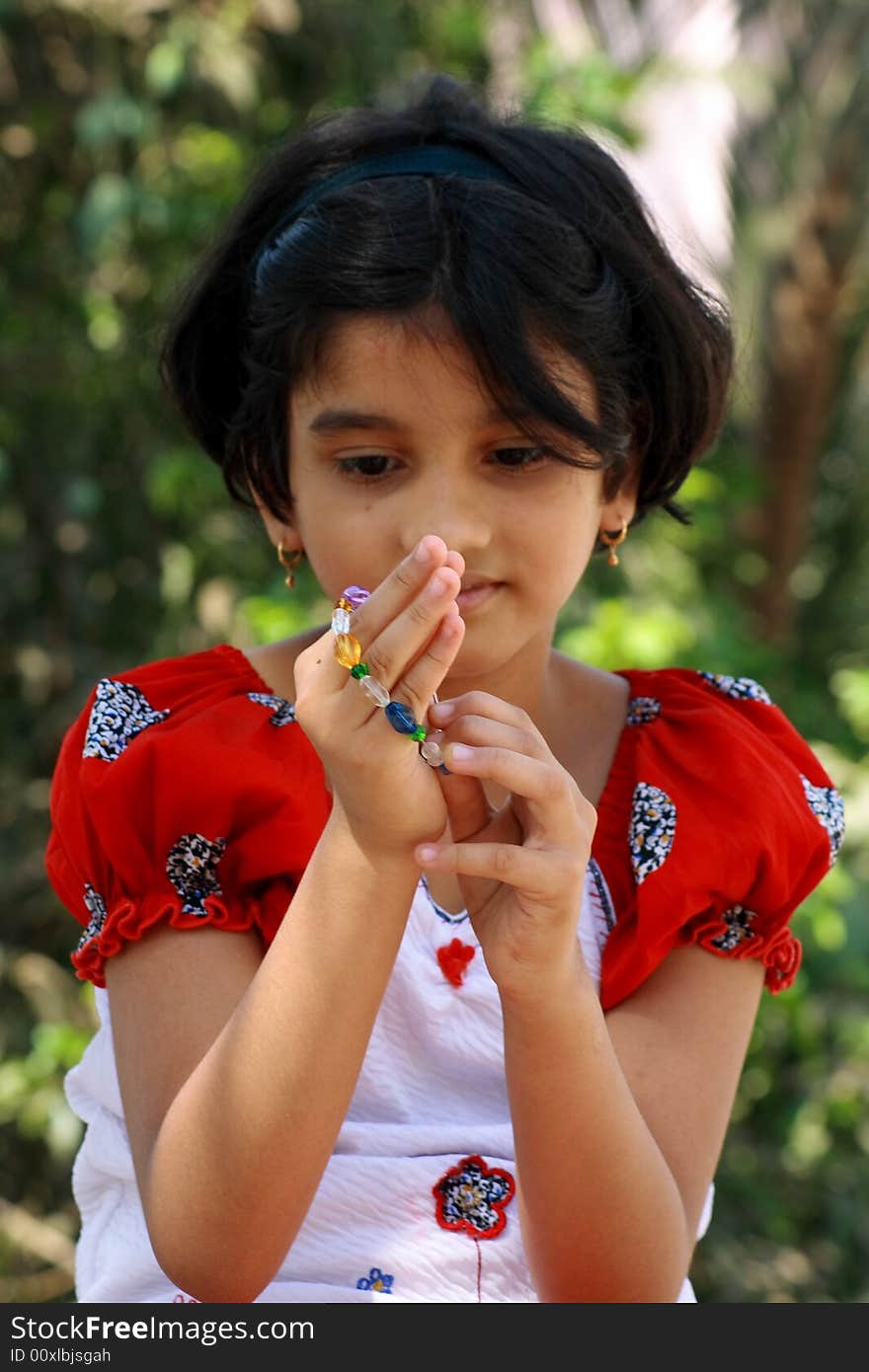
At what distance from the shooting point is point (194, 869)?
5.60 ft

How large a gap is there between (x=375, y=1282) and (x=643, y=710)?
0.73 metres

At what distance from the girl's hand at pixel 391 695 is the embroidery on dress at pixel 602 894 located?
1.53 ft

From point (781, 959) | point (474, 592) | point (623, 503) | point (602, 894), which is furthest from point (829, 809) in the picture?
point (474, 592)

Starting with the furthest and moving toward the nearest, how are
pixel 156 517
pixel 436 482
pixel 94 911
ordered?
pixel 156 517, pixel 94 911, pixel 436 482

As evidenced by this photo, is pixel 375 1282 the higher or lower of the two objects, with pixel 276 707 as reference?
lower

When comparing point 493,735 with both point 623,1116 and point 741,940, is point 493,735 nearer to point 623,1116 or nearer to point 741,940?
point 623,1116

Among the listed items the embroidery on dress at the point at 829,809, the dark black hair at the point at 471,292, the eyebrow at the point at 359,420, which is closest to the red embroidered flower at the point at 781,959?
the embroidery on dress at the point at 829,809

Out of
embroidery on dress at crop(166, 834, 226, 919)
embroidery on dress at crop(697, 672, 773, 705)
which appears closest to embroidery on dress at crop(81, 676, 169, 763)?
embroidery on dress at crop(166, 834, 226, 919)

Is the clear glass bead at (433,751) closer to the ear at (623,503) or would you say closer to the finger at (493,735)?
the finger at (493,735)

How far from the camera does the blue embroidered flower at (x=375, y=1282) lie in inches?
65.2

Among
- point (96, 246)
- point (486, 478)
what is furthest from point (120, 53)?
point (486, 478)

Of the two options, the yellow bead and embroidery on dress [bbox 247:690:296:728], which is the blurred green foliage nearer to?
embroidery on dress [bbox 247:690:296:728]

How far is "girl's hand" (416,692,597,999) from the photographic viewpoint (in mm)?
1356

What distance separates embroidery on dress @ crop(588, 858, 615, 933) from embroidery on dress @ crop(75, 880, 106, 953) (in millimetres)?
518
